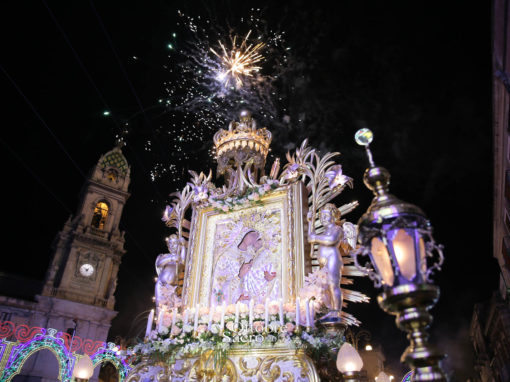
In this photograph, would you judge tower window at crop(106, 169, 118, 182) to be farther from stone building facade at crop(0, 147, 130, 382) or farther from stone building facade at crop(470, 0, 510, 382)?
stone building facade at crop(470, 0, 510, 382)

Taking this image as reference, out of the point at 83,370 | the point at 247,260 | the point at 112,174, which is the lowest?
the point at 83,370

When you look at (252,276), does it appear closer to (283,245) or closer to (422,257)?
(283,245)

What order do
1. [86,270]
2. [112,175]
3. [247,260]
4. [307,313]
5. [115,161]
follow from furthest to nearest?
[115,161]
[112,175]
[86,270]
[247,260]
[307,313]

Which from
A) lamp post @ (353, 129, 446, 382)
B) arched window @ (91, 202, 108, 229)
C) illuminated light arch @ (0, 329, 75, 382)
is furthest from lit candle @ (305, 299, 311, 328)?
arched window @ (91, 202, 108, 229)

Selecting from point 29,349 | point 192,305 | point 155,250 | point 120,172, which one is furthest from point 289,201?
point 120,172

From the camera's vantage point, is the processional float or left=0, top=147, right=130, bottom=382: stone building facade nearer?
the processional float

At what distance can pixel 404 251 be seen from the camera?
284cm

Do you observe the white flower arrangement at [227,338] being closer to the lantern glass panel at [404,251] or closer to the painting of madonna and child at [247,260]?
the painting of madonna and child at [247,260]

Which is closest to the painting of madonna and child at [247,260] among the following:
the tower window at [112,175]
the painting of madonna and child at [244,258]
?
the painting of madonna and child at [244,258]

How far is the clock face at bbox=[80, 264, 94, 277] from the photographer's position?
2742 cm

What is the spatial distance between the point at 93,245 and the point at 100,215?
134 inches

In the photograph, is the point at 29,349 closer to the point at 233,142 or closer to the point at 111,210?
the point at 233,142

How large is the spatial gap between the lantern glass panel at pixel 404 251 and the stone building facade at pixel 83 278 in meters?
27.1

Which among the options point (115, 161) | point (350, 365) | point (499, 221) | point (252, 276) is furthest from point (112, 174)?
point (350, 365)
